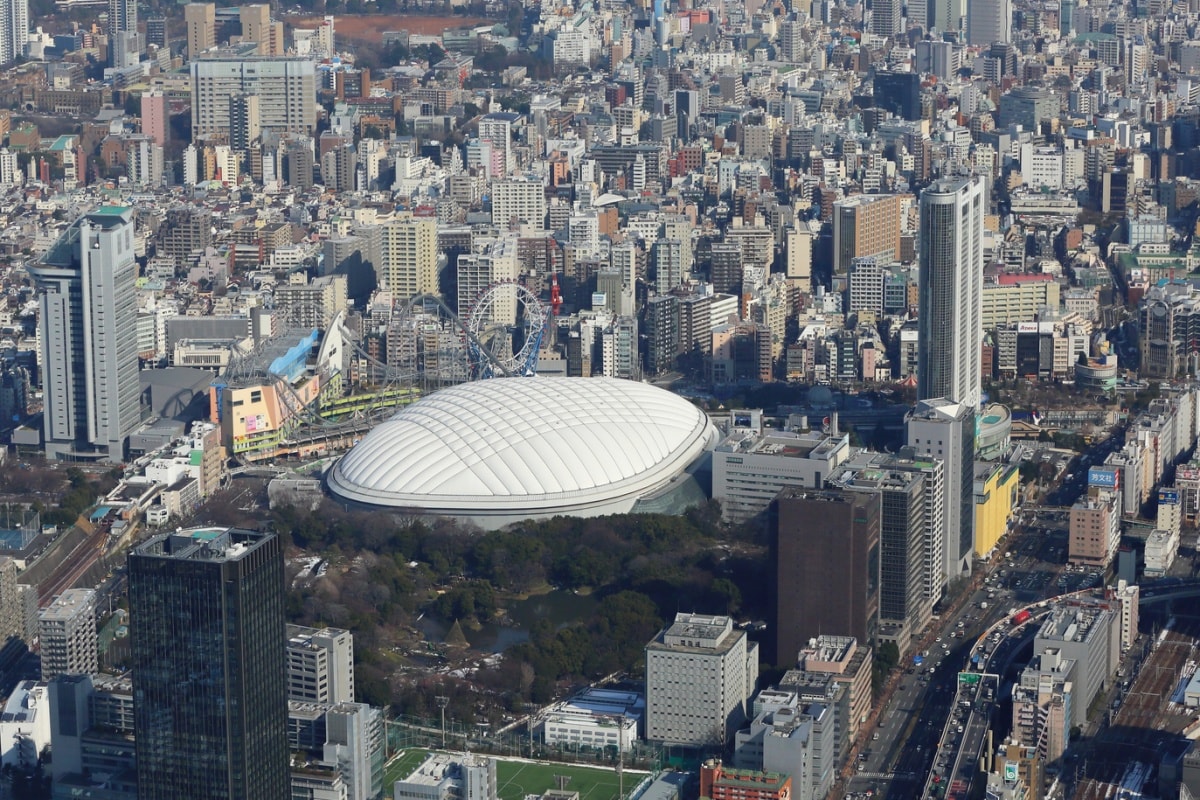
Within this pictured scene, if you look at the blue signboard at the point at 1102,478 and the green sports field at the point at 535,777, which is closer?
the green sports field at the point at 535,777

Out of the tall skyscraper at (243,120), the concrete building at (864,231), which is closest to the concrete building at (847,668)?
the concrete building at (864,231)

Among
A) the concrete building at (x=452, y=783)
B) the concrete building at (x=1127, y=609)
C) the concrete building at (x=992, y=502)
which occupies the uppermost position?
the concrete building at (x=992, y=502)

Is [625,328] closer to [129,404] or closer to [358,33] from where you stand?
[129,404]

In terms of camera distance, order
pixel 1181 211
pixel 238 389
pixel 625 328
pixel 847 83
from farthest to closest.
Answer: pixel 847 83
pixel 1181 211
pixel 625 328
pixel 238 389

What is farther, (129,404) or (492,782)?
(129,404)

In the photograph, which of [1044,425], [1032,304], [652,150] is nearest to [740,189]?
[652,150]

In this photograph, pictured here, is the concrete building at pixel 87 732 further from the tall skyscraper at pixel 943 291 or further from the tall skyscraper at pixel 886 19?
the tall skyscraper at pixel 886 19

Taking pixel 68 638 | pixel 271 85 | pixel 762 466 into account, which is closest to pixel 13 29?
pixel 271 85
